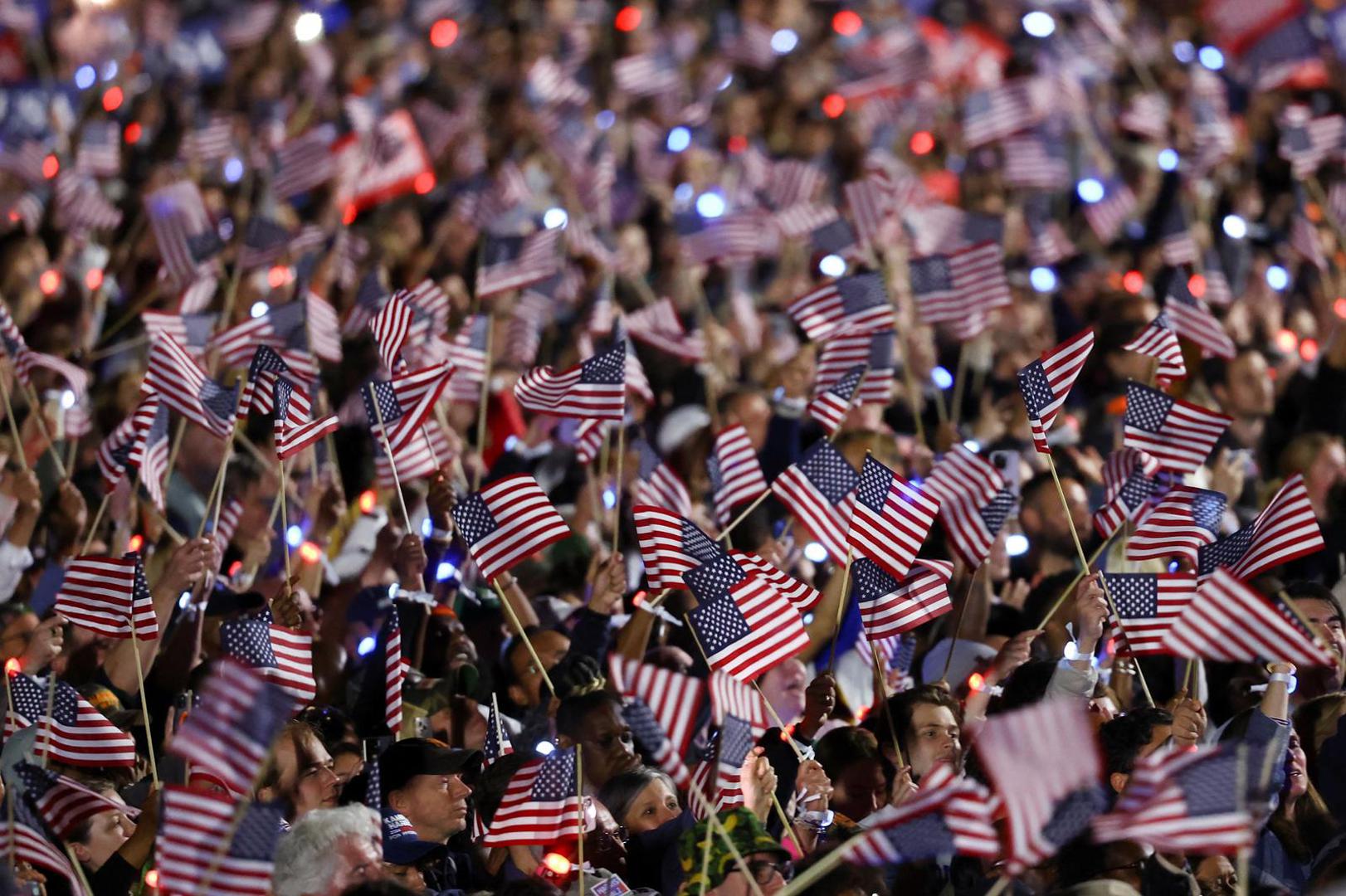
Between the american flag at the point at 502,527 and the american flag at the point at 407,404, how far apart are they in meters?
0.54

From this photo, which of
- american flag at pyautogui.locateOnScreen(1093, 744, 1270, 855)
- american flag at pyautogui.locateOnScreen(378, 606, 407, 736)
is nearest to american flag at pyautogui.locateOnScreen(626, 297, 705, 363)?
american flag at pyautogui.locateOnScreen(378, 606, 407, 736)

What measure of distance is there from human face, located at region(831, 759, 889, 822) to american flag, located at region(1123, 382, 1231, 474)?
2.42 meters

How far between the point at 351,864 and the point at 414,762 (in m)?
1.02

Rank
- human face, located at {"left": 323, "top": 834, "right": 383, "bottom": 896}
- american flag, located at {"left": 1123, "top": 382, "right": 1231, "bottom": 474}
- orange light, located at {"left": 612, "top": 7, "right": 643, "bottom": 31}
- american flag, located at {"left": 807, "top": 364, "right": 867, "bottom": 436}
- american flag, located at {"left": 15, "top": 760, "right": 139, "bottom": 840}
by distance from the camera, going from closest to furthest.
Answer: human face, located at {"left": 323, "top": 834, "right": 383, "bottom": 896} → american flag, located at {"left": 15, "top": 760, "right": 139, "bottom": 840} → american flag, located at {"left": 1123, "top": 382, "right": 1231, "bottom": 474} → american flag, located at {"left": 807, "top": 364, "right": 867, "bottom": 436} → orange light, located at {"left": 612, "top": 7, "right": 643, "bottom": 31}

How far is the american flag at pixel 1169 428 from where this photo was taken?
384 inches

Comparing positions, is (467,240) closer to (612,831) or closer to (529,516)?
(529,516)

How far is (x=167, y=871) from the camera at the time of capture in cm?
588

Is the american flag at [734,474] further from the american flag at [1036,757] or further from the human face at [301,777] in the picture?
the american flag at [1036,757]

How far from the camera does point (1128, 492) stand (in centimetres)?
963

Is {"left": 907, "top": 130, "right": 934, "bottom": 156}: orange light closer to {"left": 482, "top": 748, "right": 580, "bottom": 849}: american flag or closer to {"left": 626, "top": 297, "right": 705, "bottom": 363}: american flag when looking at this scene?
{"left": 626, "top": 297, "right": 705, "bottom": 363}: american flag

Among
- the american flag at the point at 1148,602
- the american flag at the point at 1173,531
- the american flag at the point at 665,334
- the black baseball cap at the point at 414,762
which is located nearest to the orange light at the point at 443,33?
the american flag at the point at 665,334

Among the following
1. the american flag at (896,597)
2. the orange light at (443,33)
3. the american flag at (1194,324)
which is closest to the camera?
the american flag at (896,597)

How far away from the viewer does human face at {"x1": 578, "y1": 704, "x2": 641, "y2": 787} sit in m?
8.12

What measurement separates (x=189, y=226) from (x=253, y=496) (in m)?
3.37
